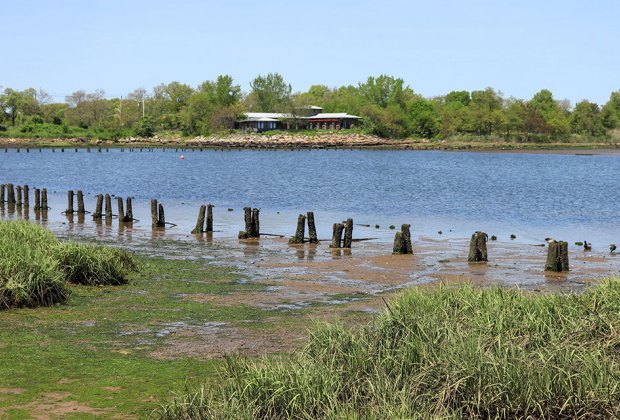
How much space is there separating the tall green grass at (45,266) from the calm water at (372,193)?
14.6 m

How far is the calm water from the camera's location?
47.0 m

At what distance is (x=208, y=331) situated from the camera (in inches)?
678

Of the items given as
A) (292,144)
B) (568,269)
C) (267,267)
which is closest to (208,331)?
(267,267)

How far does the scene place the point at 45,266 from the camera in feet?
63.0

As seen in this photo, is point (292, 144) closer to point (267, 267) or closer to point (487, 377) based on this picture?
point (267, 267)

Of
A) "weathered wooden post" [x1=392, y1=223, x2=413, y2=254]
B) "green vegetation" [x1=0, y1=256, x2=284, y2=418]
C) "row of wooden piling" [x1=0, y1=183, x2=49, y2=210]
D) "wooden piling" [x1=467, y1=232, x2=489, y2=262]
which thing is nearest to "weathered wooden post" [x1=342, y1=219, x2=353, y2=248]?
"weathered wooden post" [x1=392, y1=223, x2=413, y2=254]

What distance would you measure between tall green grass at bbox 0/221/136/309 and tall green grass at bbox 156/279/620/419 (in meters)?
7.70

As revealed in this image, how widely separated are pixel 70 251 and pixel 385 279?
28.8ft

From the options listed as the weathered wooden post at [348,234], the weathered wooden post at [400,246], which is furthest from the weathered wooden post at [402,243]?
the weathered wooden post at [348,234]

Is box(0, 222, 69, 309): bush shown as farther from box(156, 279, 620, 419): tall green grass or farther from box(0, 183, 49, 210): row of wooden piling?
box(0, 183, 49, 210): row of wooden piling

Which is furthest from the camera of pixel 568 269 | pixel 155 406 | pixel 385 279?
pixel 568 269

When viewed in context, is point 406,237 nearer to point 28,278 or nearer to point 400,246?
point 400,246

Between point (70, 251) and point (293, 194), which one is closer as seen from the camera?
point (70, 251)

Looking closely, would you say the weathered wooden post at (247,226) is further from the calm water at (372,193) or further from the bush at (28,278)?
the bush at (28,278)
